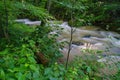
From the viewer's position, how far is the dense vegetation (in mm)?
2449

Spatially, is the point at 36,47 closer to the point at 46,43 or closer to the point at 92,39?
the point at 46,43

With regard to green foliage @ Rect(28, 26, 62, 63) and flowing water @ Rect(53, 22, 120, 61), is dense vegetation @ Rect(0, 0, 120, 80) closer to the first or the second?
green foliage @ Rect(28, 26, 62, 63)

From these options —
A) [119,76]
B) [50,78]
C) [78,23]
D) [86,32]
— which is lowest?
[86,32]

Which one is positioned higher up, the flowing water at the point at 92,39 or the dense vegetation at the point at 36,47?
the dense vegetation at the point at 36,47

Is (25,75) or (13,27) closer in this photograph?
(25,75)

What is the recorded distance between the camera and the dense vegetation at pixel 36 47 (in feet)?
8.04

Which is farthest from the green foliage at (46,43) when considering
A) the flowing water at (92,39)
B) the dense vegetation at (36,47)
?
the flowing water at (92,39)

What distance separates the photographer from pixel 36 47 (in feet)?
11.3

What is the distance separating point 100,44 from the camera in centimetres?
774

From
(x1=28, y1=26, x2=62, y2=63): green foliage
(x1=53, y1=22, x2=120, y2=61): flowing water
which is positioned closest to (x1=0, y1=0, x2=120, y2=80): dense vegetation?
(x1=28, y1=26, x2=62, y2=63): green foliage

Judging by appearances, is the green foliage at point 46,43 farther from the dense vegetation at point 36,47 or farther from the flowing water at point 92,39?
the flowing water at point 92,39

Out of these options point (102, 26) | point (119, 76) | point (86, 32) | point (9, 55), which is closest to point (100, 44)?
point (86, 32)

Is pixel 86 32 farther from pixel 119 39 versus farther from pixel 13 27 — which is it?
pixel 13 27

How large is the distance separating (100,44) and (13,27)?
147 inches
